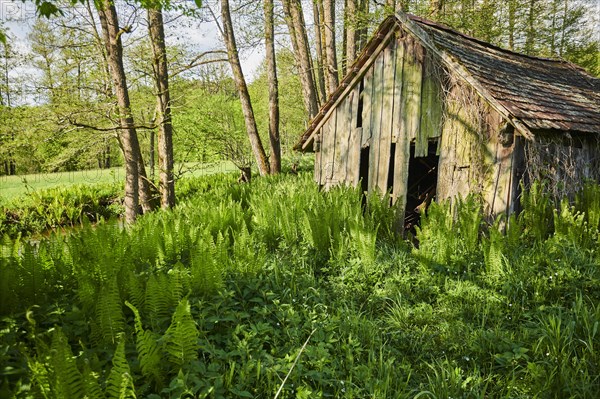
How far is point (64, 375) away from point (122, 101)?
7.87 metres

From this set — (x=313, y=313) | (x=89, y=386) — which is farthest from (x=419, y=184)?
(x=89, y=386)

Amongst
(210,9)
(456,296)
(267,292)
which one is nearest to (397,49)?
(456,296)

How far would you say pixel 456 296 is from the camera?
13.1ft

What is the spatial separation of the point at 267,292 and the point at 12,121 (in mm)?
7539

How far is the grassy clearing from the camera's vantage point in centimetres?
234

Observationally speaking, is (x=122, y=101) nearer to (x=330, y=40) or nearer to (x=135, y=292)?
(x=135, y=292)

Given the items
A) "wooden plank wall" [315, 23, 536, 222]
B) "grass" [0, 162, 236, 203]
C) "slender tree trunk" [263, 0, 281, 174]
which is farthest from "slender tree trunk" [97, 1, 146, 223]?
"slender tree trunk" [263, 0, 281, 174]

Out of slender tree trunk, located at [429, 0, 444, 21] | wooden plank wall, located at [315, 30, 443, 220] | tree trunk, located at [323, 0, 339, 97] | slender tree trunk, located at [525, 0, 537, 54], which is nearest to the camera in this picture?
wooden plank wall, located at [315, 30, 443, 220]

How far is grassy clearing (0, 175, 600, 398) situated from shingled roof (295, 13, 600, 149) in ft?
4.01

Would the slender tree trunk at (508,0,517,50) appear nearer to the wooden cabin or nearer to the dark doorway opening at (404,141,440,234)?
the wooden cabin

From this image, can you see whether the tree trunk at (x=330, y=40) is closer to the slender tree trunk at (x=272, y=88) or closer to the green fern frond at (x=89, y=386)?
the slender tree trunk at (x=272, y=88)

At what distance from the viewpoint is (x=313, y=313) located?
3500 millimetres

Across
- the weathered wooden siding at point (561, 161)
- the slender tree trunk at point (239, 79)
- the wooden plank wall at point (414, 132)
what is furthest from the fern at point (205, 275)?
the slender tree trunk at point (239, 79)

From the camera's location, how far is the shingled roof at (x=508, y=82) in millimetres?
5422
